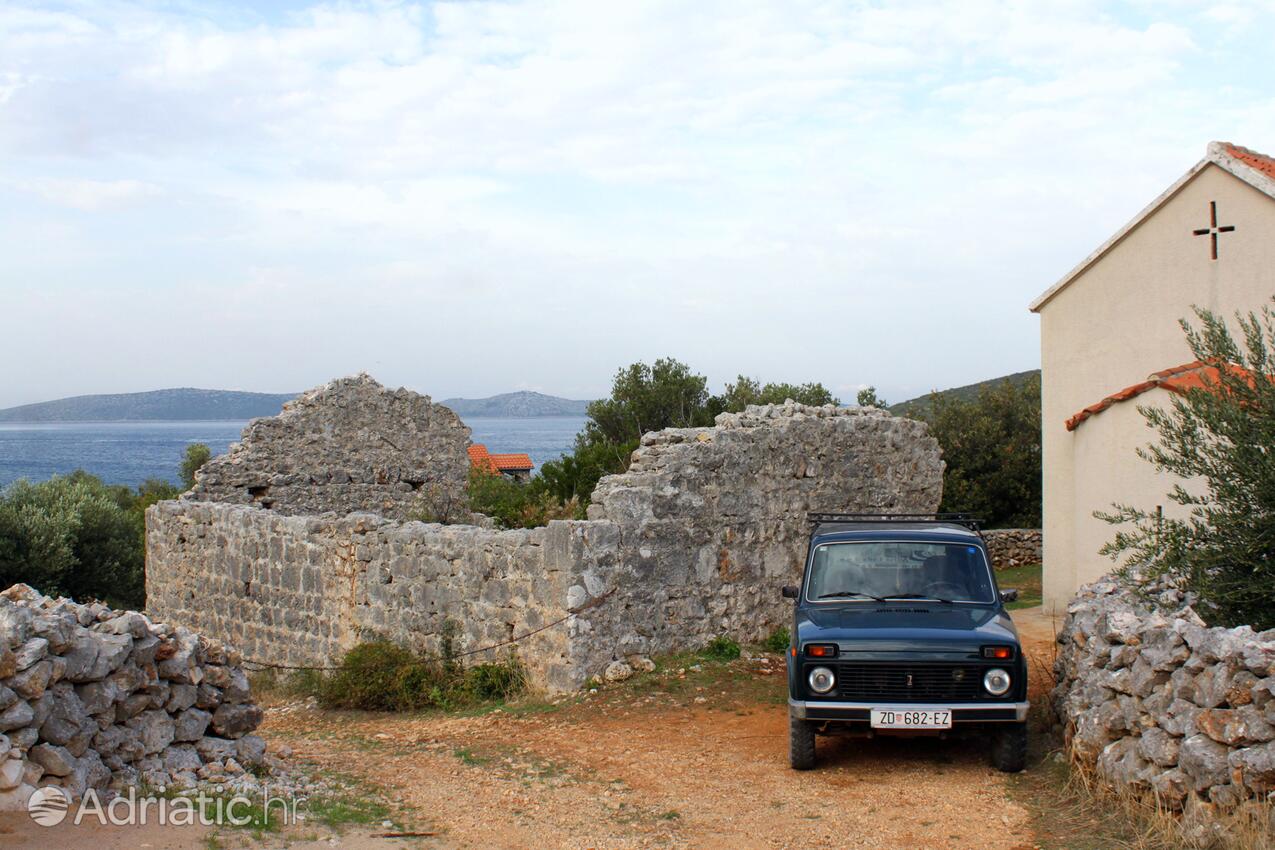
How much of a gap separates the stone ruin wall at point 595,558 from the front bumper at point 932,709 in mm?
3648

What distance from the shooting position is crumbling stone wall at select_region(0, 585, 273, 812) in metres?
6.39

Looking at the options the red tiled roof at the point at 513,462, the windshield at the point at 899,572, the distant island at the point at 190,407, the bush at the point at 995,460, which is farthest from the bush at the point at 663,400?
the distant island at the point at 190,407

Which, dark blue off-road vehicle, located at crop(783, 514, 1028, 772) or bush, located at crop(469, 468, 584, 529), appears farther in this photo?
bush, located at crop(469, 468, 584, 529)

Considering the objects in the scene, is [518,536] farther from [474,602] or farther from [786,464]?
[786,464]

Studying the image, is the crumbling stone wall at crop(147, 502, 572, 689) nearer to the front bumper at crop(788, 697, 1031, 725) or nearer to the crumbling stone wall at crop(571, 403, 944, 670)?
the crumbling stone wall at crop(571, 403, 944, 670)

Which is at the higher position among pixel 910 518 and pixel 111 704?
pixel 910 518

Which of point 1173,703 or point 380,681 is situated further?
point 380,681

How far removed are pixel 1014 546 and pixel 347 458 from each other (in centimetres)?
1448

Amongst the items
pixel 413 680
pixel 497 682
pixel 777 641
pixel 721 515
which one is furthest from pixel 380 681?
pixel 777 641

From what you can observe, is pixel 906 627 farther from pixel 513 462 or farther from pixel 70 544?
pixel 513 462

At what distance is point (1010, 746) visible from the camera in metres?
8.21

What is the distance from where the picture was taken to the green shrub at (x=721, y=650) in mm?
12453

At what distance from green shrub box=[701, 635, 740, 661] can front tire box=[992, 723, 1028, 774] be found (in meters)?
4.48

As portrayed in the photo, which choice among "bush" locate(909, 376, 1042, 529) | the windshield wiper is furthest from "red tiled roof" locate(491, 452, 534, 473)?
the windshield wiper
